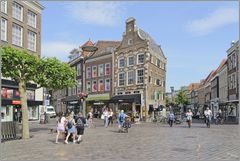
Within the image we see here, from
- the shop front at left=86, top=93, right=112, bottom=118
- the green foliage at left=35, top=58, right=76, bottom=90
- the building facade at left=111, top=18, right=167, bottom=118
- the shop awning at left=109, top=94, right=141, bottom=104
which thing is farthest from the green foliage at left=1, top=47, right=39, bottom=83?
the shop front at left=86, top=93, right=112, bottom=118

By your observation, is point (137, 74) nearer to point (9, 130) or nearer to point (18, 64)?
point (18, 64)

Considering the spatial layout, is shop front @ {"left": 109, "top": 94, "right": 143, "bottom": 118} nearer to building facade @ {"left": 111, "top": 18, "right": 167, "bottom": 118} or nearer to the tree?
building facade @ {"left": 111, "top": 18, "right": 167, "bottom": 118}

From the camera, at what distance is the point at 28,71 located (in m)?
18.2

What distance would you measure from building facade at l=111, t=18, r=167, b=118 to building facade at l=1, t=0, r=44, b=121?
51.0 ft

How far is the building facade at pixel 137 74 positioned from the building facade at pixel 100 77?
5.27ft

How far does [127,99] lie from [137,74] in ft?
13.0

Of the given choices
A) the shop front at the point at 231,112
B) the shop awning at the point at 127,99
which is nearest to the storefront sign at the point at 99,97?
the shop awning at the point at 127,99

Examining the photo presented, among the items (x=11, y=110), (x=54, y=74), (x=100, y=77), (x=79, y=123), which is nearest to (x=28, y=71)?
(x=54, y=74)

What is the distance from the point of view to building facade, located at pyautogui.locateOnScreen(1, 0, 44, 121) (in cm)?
3494

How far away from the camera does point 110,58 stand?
5769 centimetres

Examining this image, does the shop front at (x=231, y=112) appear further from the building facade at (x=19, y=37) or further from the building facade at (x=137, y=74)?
the building facade at (x=19, y=37)

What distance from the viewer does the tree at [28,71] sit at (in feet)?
56.7

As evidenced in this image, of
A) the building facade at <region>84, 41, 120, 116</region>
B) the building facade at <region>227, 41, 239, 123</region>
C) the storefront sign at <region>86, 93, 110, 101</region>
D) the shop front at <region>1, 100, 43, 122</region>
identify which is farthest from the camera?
the building facade at <region>84, 41, 120, 116</region>

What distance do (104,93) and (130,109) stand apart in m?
6.93
